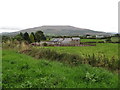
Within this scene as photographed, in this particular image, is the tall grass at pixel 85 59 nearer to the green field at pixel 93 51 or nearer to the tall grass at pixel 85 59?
the tall grass at pixel 85 59

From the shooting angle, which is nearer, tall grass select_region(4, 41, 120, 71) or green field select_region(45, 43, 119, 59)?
tall grass select_region(4, 41, 120, 71)

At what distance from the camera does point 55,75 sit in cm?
519

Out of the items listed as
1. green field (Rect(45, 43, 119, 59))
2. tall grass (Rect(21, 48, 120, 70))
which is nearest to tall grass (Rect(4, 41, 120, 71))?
tall grass (Rect(21, 48, 120, 70))

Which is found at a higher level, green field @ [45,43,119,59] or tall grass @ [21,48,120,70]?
tall grass @ [21,48,120,70]

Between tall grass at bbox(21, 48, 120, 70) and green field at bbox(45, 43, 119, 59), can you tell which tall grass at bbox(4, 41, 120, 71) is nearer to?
tall grass at bbox(21, 48, 120, 70)

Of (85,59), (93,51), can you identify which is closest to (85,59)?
(85,59)

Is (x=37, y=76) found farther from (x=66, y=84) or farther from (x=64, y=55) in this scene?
(x=64, y=55)

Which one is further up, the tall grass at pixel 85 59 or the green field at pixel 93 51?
the tall grass at pixel 85 59

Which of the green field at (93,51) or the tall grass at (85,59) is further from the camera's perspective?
the green field at (93,51)

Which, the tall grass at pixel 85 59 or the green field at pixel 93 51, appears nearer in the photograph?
the tall grass at pixel 85 59

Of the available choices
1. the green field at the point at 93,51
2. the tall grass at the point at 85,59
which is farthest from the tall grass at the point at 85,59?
the green field at the point at 93,51

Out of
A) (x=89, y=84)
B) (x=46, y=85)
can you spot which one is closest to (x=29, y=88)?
(x=46, y=85)

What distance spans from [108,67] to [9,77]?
5.46 metres

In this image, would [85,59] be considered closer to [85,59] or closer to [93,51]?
[85,59]
